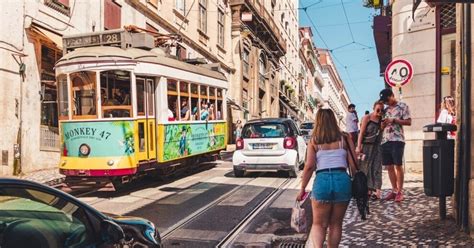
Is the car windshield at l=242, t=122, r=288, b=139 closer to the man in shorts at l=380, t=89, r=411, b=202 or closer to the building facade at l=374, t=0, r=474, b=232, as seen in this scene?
the building facade at l=374, t=0, r=474, b=232

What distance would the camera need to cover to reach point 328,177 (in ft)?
14.8

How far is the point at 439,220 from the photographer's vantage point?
6395 millimetres

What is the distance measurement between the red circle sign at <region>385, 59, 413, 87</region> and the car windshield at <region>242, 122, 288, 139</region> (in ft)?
9.93

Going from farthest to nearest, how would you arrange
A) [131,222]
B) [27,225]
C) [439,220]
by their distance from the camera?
[439,220]
[131,222]
[27,225]

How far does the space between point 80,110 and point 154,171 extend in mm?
2525

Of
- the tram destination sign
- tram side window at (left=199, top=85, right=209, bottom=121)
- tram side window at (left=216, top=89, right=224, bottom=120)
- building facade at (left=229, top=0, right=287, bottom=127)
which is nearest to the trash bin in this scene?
the tram destination sign

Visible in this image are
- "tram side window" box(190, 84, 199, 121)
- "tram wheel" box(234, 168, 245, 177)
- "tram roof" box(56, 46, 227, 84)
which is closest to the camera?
"tram roof" box(56, 46, 227, 84)

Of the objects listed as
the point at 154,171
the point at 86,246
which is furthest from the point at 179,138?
the point at 86,246

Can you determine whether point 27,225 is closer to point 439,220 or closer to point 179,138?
point 439,220

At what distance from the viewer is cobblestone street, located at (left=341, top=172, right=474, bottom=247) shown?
5.57m

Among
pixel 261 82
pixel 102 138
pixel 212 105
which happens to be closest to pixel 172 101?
pixel 102 138

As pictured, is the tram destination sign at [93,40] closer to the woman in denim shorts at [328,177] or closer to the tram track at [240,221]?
the tram track at [240,221]

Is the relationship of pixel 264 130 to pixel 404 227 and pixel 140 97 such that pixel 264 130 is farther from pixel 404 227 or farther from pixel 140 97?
pixel 404 227

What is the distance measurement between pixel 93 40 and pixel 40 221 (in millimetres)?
8775
